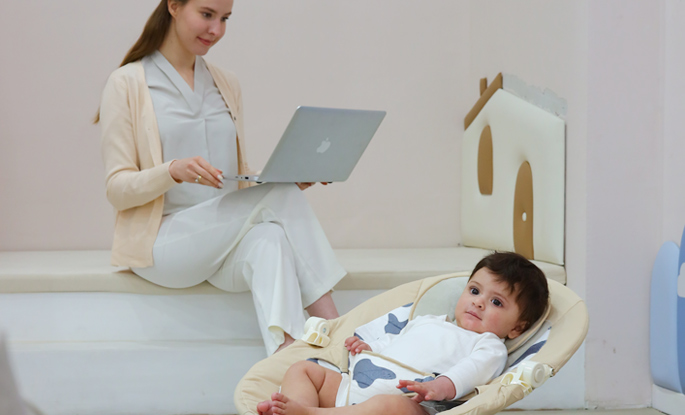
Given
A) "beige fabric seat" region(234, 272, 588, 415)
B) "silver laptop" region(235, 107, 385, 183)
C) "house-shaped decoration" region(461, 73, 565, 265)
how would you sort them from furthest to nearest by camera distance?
"house-shaped decoration" region(461, 73, 565, 265) → "silver laptop" region(235, 107, 385, 183) → "beige fabric seat" region(234, 272, 588, 415)

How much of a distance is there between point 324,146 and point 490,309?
0.53 m

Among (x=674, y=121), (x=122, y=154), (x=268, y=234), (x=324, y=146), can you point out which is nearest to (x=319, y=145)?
(x=324, y=146)

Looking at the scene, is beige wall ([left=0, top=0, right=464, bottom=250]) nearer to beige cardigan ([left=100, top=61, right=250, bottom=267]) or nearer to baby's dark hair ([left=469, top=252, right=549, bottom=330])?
beige cardigan ([left=100, top=61, right=250, bottom=267])

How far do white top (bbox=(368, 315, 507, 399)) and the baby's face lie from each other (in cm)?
2

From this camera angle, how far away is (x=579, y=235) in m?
1.71

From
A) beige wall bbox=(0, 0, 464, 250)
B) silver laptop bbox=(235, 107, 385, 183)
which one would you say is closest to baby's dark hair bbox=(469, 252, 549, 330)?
silver laptop bbox=(235, 107, 385, 183)

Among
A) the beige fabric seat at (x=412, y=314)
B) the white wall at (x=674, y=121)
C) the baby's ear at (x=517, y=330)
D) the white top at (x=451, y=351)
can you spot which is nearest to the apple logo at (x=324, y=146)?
the beige fabric seat at (x=412, y=314)

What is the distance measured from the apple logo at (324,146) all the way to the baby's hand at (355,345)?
0.46 metres

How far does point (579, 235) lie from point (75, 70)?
6.66 ft

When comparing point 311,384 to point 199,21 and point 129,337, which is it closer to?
point 129,337

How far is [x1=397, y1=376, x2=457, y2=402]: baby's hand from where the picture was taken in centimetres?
100

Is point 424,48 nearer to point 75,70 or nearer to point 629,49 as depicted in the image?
point 629,49

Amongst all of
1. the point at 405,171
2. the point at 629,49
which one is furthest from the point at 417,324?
the point at 405,171

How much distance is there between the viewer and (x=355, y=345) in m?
1.17
